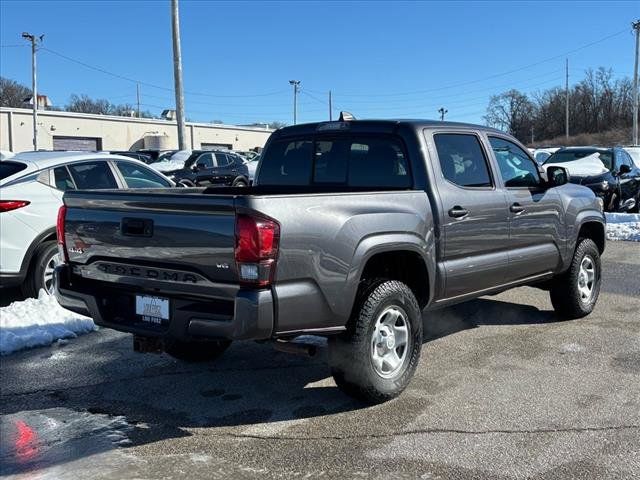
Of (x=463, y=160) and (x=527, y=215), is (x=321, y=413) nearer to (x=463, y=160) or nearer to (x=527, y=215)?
(x=463, y=160)

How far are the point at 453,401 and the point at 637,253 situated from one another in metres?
7.89

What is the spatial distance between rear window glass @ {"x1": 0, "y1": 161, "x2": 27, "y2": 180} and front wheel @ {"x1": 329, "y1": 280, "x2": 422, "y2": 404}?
4.52 meters

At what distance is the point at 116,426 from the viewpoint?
4402 mm

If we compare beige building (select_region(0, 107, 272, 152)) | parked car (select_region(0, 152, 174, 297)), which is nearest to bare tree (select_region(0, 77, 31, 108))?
beige building (select_region(0, 107, 272, 152))

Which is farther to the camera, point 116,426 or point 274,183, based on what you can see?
point 274,183

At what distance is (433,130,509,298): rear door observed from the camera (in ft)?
17.0

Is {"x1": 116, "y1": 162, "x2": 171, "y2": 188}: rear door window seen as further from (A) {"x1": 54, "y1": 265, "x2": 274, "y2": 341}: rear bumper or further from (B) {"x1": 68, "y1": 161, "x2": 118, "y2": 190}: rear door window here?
(A) {"x1": 54, "y1": 265, "x2": 274, "y2": 341}: rear bumper

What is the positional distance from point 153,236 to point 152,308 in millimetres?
442

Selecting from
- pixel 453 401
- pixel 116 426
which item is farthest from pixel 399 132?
pixel 116 426

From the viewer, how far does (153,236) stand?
4.19m

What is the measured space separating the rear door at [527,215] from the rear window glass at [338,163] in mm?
1181

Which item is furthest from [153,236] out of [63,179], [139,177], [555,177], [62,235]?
[139,177]

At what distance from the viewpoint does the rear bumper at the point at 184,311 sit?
3.82 meters

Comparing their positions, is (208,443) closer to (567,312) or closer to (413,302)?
(413,302)
